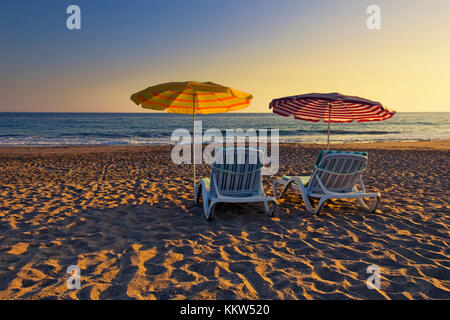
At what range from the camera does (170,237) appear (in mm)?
3561

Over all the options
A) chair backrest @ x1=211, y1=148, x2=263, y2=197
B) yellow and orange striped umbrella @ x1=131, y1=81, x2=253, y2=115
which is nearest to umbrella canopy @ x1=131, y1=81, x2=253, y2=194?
yellow and orange striped umbrella @ x1=131, y1=81, x2=253, y2=115

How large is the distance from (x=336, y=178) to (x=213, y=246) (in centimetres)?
255

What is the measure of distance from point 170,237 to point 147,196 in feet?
7.11

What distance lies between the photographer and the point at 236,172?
4.39 m

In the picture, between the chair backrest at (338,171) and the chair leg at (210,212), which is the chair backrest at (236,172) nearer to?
the chair leg at (210,212)

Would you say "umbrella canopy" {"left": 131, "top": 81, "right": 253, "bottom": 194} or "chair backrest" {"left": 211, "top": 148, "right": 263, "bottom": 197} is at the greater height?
"umbrella canopy" {"left": 131, "top": 81, "right": 253, "bottom": 194}

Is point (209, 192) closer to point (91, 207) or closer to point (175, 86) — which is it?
point (175, 86)

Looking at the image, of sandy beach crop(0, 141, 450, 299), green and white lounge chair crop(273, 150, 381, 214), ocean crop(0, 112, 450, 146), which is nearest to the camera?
sandy beach crop(0, 141, 450, 299)

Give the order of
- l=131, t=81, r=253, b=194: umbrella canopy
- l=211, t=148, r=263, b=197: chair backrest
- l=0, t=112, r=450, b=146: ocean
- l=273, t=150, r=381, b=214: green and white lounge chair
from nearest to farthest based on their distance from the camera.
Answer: l=211, t=148, r=263, b=197: chair backrest
l=273, t=150, r=381, b=214: green and white lounge chair
l=131, t=81, r=253, b=194: umbrella canopy
l=0, t=112, r=450, b=146: ocean

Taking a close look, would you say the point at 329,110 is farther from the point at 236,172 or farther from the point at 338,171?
the point at 236,172

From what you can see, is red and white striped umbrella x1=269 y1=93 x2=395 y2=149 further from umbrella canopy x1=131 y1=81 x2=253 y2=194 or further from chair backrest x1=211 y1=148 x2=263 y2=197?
chair backrest x1=211 y1=148 x2=263 y2=197

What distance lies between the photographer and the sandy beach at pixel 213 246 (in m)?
2.46

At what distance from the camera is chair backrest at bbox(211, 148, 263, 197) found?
427 cm
